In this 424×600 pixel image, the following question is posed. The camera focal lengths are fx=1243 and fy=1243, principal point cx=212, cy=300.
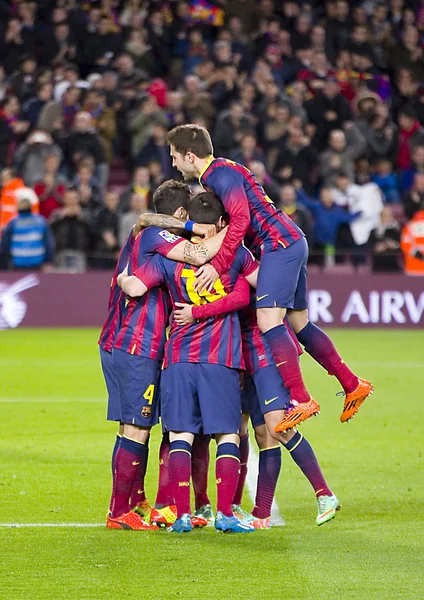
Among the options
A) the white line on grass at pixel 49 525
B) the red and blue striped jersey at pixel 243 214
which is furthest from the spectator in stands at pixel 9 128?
the white line on grass at pixel 49 525

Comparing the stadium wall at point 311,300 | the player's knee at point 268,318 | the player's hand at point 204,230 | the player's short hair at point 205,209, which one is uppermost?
the player's short hair at point 205,209

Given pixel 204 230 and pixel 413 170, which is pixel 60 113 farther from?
pixel 204 230

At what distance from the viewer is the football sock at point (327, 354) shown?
726cm

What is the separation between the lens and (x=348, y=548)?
6.20 meters

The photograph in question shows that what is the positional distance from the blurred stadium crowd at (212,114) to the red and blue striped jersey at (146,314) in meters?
10.5

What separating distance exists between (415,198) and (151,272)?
1360 centimetres

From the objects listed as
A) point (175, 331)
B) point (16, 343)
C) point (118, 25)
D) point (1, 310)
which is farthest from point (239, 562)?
point (118, 25)

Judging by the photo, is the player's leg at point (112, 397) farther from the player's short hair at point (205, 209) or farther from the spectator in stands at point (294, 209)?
the spectator in stands at point (294, 209)

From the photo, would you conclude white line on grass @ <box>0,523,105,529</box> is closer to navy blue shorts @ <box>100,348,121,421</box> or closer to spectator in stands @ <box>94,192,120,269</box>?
navy blue shorts @ <box>100,348,121,421</box>

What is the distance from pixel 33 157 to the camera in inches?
747

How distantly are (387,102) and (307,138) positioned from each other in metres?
3.17

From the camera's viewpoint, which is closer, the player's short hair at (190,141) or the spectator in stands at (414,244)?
the player's short hair at (190,141)

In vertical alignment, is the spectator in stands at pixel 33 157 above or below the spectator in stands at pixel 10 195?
above

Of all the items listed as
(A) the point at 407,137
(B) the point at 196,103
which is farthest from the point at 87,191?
(A) the point at 407,137
